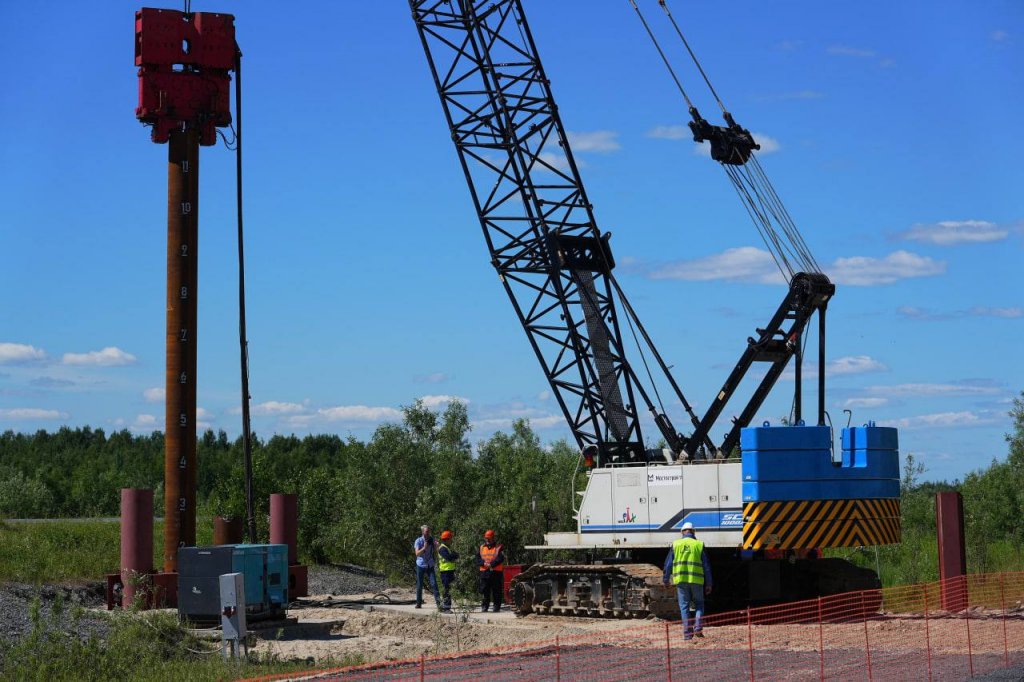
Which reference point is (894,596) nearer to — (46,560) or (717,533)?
(717,533)

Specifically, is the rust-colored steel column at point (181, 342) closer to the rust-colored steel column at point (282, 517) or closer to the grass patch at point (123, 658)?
the rust-colored steel column at point (282, 517)

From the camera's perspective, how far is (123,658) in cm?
1802

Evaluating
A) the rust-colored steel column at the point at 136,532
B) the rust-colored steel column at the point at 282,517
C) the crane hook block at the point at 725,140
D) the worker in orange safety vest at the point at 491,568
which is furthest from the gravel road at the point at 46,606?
the crane hook block at the point at 725,140

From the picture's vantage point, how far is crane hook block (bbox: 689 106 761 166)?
937 inches

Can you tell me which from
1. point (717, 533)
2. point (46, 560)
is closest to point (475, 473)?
point (46, 560)

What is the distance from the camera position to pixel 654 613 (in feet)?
70.5

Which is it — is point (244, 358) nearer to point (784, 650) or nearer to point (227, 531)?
point (227, 531)

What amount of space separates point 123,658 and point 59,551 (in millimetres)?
16129

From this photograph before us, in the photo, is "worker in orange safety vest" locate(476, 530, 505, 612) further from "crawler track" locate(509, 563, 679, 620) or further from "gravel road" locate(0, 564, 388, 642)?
"gravel road" locate(0, 564, 388, 642)

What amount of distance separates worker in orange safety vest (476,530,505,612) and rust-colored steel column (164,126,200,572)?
21.4ft

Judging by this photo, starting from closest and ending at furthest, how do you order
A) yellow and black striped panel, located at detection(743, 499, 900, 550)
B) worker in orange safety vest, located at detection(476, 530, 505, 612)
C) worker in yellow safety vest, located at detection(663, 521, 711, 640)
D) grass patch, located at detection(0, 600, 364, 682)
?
1. grass patch, located at detection(0, 600, 364, 682)
2. worker in yellow safety vest, located at detection(663, 521, 711, 640)
3. yellow and black striped panel, located at detection(743, 499, 900, 550)
4. worker in orange safety vest, located at detection(476, 530, 505, 612)

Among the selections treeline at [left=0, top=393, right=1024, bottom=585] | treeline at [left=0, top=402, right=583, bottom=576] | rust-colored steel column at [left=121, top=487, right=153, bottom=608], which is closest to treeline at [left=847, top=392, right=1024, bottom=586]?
treeline at [left=0, top=393, right=1024, bottom=585]

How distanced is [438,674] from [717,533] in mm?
7446

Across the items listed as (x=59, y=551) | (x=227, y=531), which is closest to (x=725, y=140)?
(x=227, y=531)
